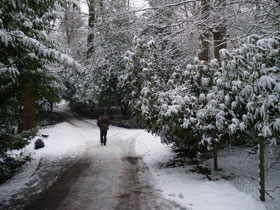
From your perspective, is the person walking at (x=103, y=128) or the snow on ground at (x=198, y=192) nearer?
the snow on ground at (x=198, y=192)

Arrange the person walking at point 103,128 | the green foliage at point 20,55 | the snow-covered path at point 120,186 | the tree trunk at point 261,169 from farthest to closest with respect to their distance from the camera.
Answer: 1. the person walking at point 103,128
2. the snow-covered path at point 120,186
3. the tree trunk at point 261,169
4. the green foliage at point 20,55

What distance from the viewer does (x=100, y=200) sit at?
19.7 ft

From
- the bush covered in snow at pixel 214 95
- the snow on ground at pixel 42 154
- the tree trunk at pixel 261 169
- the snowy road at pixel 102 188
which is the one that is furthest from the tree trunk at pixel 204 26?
the snow on ground at pixel 42 154

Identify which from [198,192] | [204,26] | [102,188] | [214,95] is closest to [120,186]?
[102,188]

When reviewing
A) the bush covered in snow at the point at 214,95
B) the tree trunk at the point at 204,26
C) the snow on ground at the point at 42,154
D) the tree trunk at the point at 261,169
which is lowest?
the snow on ground at the point at 42,154

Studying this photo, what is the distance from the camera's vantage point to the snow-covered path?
5.66 m

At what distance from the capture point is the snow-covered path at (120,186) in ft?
18.6

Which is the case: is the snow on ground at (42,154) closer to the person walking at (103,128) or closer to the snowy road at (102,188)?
the snowy road at (102,188)

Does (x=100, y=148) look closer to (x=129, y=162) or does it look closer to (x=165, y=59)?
(x=129, y=162)

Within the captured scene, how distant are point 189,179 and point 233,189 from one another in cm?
145

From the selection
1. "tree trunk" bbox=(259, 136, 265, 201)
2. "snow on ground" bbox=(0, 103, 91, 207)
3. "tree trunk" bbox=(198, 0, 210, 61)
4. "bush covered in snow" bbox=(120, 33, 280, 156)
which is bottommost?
"snow on ground" bbox=(0, 103, 91, 207)

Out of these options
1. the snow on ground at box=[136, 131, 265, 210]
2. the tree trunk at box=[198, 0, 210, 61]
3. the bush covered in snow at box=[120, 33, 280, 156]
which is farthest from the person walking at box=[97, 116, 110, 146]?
the tree trunk at box=[198, 0, 210, 61]

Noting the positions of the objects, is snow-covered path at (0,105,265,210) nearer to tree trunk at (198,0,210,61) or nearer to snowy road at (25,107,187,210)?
snowy road at (25,107,187,210)

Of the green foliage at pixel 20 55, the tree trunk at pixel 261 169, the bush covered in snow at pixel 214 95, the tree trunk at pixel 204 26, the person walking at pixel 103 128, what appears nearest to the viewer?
the bush covered in snow at pixel 214 95
